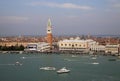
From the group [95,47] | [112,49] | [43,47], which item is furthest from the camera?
[95,47]

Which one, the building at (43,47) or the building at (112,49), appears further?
the building at (43,47)

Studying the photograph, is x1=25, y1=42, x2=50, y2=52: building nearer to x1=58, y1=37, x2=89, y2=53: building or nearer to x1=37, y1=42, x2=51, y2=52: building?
x1=37, y1=42, x2=51, y2=52: building

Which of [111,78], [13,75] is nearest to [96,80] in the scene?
[111,78]

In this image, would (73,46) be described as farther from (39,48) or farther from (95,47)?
(39,48)

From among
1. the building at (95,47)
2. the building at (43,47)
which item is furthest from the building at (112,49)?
the building at (43,47)

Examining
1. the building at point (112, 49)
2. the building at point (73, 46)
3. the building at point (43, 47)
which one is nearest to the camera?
the building at point (112, 49)

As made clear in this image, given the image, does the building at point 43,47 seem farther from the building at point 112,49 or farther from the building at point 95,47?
the building at point 112,49

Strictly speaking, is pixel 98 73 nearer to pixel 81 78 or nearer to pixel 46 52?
pixel 81 78

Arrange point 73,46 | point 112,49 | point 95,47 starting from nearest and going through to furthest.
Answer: point 112,49
point 73,46
point 95,47

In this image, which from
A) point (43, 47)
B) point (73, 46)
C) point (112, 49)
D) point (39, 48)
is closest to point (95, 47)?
point (73, 46)

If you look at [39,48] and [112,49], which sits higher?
[39,48]

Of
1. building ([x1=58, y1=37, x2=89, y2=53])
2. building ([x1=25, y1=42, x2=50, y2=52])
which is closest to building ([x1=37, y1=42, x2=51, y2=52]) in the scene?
building ([x1=25, y1=42, x2=50, y2=52])
